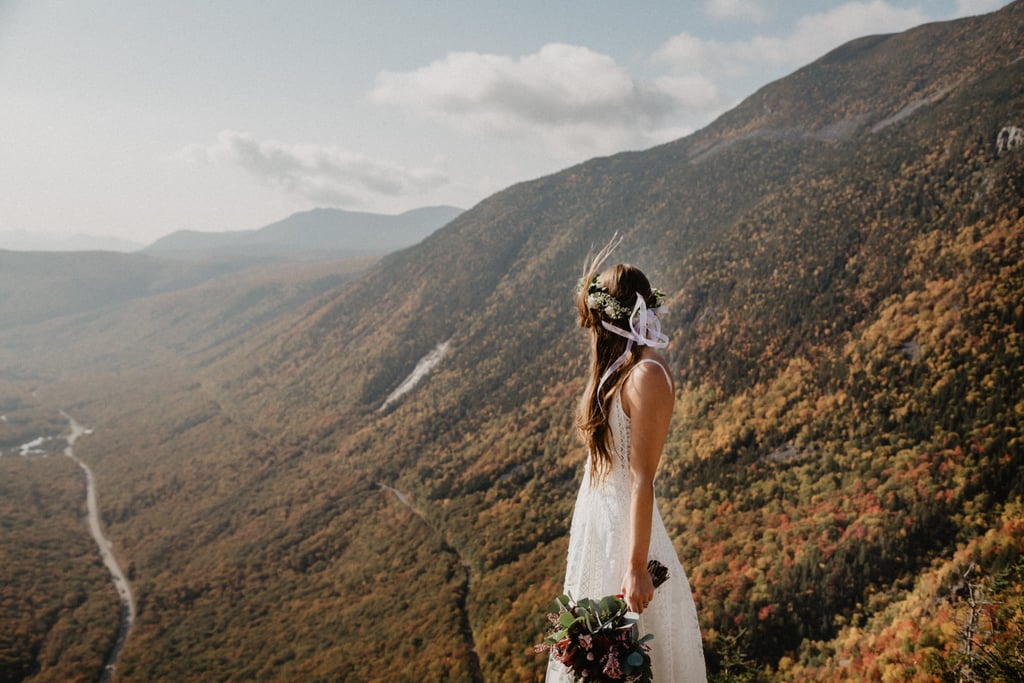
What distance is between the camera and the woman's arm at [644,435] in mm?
2752

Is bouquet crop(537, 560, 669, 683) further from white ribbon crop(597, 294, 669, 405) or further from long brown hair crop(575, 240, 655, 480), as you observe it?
white ribbon crop(597, 294, 669, 405)

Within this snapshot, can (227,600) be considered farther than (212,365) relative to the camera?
No

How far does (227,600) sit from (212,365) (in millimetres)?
73327

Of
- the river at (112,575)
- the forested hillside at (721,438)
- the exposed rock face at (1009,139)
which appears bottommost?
the river at (112,575)

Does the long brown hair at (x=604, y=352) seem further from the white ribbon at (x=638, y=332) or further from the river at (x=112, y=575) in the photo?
the river at (x=112, y=575)

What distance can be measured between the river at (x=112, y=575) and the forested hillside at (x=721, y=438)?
994 millimetres

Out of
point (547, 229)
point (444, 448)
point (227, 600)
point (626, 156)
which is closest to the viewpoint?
point (227, 600)

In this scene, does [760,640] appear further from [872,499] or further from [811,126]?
[811,126]

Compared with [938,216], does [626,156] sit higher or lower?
higher

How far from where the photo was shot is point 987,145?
57.6 feet

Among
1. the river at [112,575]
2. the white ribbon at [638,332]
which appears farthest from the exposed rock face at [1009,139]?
the river at [112,575]

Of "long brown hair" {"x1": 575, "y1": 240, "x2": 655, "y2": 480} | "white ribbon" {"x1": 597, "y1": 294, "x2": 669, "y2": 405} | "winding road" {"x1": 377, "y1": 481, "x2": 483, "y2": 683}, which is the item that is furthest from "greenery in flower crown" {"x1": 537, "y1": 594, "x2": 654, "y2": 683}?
"winding road" {"x1": 377, "y1": 481, "x2": 483, "y2": 683}

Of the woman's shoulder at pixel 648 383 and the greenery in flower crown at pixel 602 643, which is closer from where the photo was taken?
the woman's shoulder at pixel 648 383

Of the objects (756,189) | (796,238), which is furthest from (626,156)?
(796,238)
